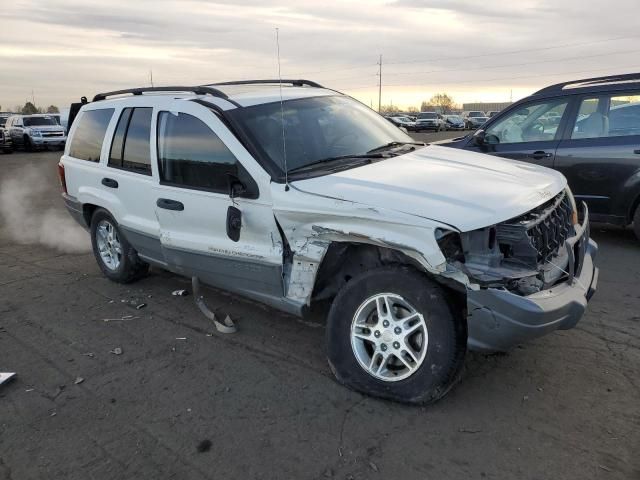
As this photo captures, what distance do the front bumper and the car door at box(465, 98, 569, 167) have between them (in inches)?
162

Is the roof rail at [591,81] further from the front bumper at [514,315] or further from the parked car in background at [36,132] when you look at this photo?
the parked car in background at [36,132]

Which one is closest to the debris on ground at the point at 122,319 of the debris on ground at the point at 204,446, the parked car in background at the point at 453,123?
the debris on ground at the point at 204,446

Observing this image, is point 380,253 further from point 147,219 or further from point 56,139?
point 56,139

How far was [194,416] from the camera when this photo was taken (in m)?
3.29

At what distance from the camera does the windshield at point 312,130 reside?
4.05m

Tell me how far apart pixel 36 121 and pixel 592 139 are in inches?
1122

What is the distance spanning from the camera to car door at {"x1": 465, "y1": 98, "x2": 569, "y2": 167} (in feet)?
22.4

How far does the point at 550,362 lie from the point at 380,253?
142 centimetres

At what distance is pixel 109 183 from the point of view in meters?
5.35

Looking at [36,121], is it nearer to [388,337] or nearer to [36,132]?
[36,132]

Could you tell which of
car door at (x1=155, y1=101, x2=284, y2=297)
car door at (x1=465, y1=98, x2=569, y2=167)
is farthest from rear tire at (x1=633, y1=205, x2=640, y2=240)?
car door at (x1=155, y1=101, x2=284, y2=297)

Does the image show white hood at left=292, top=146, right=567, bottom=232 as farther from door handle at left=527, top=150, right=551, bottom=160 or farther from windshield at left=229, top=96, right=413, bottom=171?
door handle at left=527, top=150, right=551, bottom=160

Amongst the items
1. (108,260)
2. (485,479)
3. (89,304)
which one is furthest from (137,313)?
(485,479)

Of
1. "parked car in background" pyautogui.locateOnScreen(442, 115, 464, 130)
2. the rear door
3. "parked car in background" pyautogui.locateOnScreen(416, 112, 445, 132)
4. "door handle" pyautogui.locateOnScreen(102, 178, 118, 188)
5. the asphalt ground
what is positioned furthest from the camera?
"parked car in background" pyautogui.locateOnScreen(442, 115, 464, 130)
